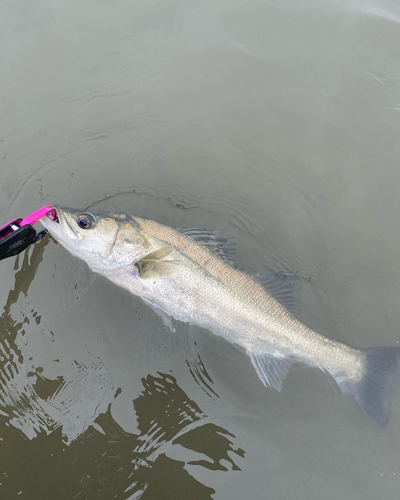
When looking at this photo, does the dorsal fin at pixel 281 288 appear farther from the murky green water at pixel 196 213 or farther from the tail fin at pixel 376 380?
the tail fin at pixel 376 380

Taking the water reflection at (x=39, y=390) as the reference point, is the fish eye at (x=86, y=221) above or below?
above

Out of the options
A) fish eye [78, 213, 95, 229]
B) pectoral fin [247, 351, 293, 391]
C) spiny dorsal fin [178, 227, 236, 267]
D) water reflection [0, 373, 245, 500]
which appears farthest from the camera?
spiny dorsal fin [178, 227, 236, 267]

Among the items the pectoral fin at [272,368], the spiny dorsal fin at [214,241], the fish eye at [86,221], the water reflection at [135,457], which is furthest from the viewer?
the spiny dorsal fin at [214,241]

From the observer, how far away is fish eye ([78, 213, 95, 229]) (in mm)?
3424

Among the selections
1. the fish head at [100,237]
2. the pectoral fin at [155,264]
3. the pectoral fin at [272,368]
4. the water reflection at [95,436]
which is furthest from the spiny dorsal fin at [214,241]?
the water reflection at [95,436]

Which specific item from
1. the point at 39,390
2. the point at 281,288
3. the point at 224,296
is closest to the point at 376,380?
the point at 281,288

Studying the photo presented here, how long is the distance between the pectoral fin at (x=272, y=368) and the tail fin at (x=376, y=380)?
594mm

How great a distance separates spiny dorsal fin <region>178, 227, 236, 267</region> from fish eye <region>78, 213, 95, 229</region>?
32.9 inches

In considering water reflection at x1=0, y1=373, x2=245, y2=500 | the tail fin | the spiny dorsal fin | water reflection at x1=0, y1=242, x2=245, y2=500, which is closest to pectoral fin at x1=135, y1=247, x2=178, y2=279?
the spiny dorsal fin

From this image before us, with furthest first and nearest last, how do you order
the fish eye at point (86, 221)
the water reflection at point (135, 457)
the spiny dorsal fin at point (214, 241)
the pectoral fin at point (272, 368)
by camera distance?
the spiny dorsal fin at point (214, 241), the pectoral fin at point (272, 368), the fish eye at point (86, 221), the water reflection at point (135, 457)

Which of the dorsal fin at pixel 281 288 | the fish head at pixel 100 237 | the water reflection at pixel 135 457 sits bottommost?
the water reflection at pixel 135 457

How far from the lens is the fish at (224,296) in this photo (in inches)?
135

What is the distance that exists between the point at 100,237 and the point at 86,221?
0.20 metres

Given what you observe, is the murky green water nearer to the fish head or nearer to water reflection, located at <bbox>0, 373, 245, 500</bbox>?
water reflection, located at <bbox>0, 373, 245, 500</bbox>
